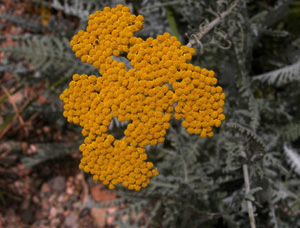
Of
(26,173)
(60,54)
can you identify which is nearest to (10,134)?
(26,173)

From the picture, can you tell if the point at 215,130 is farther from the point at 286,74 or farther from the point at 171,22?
the point at 171,22

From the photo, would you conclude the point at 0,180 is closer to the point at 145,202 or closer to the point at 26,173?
the point at 26,173

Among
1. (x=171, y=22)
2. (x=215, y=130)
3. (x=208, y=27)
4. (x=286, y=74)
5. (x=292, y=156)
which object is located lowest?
(x=292, y=156)

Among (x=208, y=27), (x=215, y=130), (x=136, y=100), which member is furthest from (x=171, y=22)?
(x=136, y=100)

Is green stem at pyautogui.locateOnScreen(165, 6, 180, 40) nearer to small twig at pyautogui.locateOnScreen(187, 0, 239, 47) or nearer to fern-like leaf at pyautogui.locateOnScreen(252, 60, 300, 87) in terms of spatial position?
small twig at pyautogui.locateOnScreen(187, 0, 239, 47)

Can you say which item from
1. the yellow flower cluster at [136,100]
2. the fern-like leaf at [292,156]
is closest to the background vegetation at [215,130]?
the fern-like leaf at [292,156]

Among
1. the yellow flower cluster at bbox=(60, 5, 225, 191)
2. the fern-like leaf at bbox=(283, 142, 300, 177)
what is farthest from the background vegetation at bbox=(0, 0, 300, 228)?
the yellow flower cluster at bbox=(60, 5, 225, 191)
